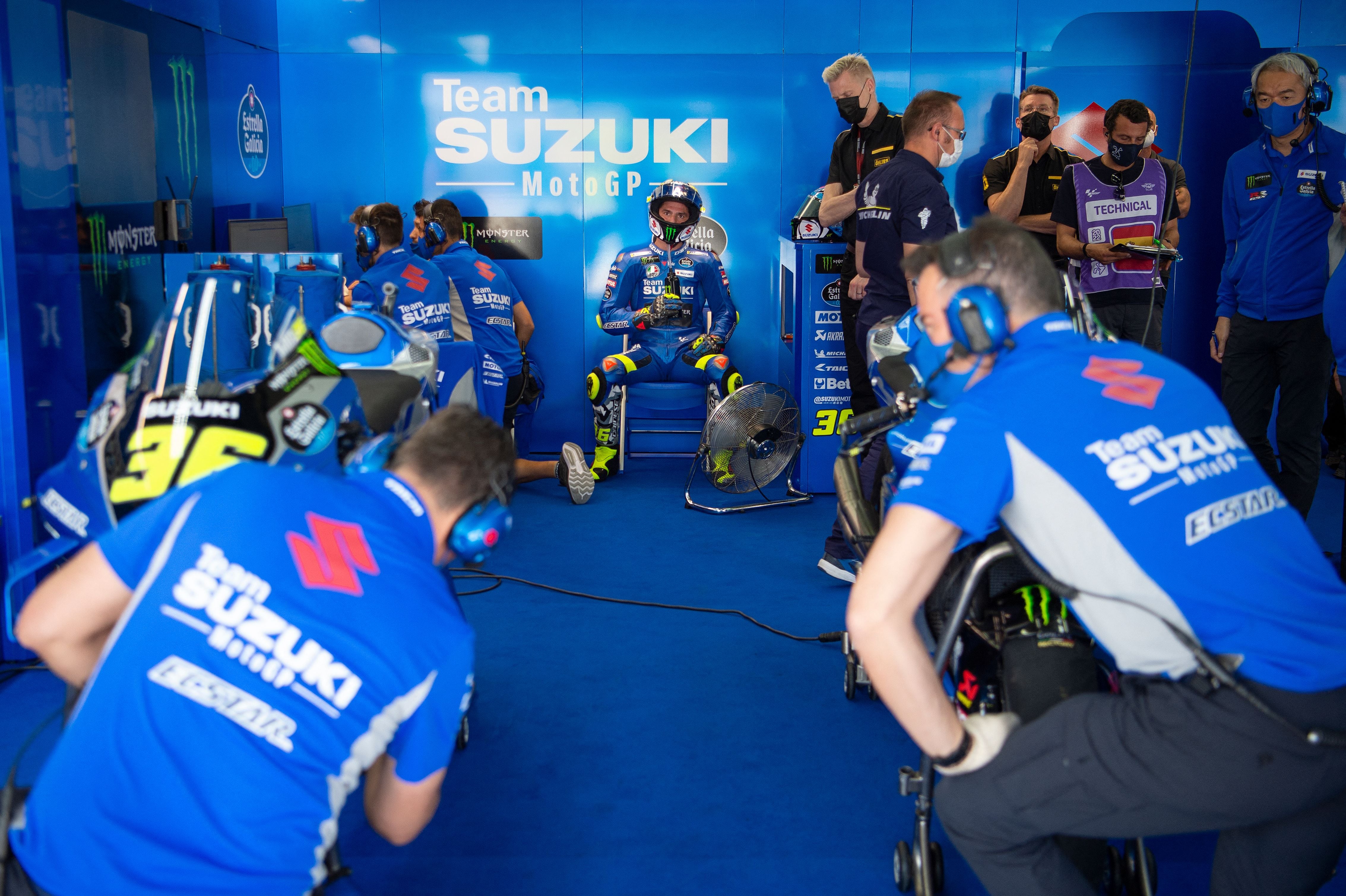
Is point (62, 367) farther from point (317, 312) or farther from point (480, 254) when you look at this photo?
point (480, 254)

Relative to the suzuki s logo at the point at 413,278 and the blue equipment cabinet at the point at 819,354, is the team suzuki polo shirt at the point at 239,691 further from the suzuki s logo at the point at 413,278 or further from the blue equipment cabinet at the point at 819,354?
the blue equipment cabinet at the point at 819,354

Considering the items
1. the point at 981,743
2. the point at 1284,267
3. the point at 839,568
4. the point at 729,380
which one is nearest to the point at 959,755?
the point at 981,743

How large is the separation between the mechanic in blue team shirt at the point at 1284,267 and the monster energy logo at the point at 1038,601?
3064mm

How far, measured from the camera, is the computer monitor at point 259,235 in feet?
18.0

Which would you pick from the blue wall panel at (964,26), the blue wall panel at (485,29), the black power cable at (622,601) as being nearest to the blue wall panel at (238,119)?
the blue wall panel at (485,29)

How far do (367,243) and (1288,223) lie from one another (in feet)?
14.9

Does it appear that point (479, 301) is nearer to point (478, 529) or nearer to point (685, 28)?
point (685, 28)

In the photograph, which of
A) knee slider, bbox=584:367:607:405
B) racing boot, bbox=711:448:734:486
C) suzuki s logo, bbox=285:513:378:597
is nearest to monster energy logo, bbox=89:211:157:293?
knee slider, bbox=584:367:607:405

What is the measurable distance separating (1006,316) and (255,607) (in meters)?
1.25

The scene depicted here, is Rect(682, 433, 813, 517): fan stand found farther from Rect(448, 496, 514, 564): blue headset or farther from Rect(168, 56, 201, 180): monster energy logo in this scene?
Rect(448, 496, 514, 564): blue headset

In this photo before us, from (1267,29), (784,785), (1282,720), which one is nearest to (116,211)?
(784,785)

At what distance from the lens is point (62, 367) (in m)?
3.77

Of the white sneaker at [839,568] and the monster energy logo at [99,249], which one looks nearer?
the monster energy logo at [99,249]

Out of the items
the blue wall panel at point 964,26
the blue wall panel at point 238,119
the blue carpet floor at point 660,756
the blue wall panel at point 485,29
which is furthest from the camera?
the blue wall panel at point 485,29
